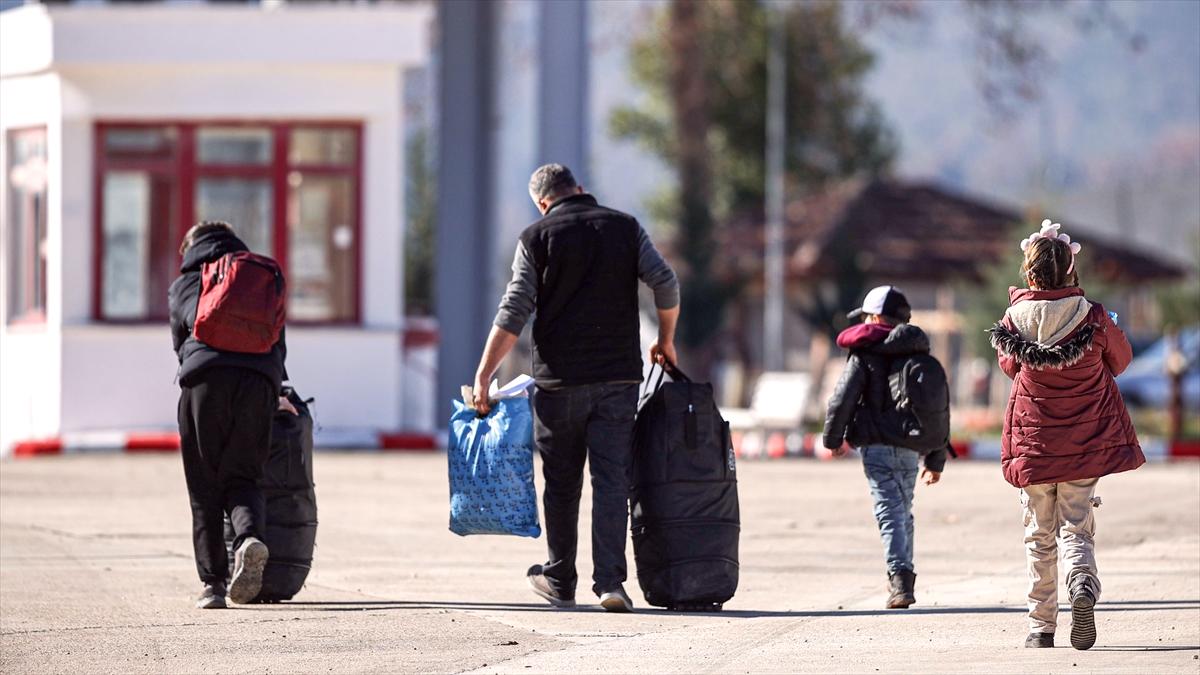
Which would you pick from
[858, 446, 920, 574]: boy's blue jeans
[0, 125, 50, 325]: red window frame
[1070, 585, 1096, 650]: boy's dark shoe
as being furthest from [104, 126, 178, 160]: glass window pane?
[1070, 585, 1096, 650]: boy's dark shoe

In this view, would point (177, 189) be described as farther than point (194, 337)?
Yes

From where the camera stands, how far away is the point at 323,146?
20922 millimetres

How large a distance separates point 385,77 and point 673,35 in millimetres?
14478

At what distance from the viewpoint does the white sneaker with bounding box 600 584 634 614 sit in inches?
368

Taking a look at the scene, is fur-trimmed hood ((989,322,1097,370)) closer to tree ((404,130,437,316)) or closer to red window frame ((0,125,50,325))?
red window frame ((0,125,50,325))

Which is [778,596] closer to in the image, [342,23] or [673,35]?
[342,23]

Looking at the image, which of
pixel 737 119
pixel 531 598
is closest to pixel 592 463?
pixel 531 598

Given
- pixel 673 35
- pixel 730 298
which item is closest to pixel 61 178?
pixel 673 35

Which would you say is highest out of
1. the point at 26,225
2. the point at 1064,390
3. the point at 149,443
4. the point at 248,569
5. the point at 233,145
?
the point at 233,145

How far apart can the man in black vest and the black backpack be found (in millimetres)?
1083

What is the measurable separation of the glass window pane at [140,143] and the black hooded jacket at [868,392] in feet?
39.5

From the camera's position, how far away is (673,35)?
34812 mm

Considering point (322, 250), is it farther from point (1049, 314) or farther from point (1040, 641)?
point (1040, 641)

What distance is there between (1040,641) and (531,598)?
278 cm
